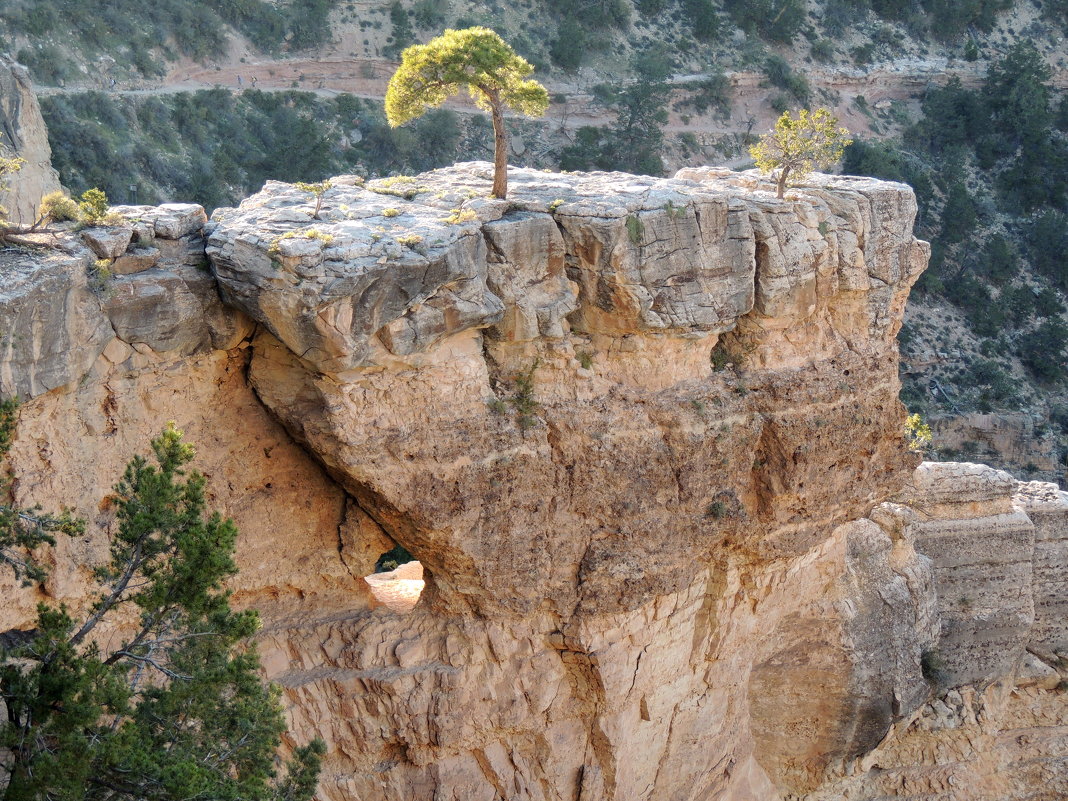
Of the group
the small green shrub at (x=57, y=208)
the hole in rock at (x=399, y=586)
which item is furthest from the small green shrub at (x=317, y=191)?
the hole in rock at (x=399, y=586)

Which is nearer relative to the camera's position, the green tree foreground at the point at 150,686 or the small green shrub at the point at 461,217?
the green tree foreground at the point at 150,686

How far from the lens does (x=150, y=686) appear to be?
450 inches

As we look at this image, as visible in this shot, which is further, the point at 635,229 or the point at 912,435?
the point at 912,435

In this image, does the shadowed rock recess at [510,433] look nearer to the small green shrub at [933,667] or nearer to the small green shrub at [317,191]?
the small green shrub at [317,191]

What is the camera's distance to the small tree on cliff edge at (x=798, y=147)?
1728cm

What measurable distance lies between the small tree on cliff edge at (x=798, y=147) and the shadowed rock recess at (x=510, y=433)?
44 centimetres

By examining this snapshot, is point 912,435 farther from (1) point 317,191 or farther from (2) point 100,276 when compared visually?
(2) point 100,276

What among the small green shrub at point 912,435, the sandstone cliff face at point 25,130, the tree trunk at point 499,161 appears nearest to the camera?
the tree trunk at point 499,161

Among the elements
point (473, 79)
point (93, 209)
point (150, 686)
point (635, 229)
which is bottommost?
point (150, 686)

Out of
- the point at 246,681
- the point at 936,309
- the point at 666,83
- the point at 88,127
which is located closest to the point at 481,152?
the point at 666,83

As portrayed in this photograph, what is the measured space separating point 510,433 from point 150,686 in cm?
573

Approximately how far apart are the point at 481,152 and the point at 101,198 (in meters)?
36.3

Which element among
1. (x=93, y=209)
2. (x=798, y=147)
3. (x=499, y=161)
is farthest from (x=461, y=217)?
(x=798, y=147)

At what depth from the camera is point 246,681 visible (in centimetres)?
1130
